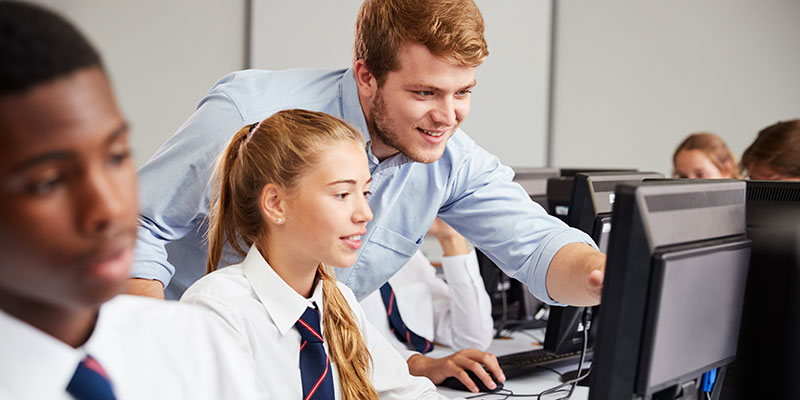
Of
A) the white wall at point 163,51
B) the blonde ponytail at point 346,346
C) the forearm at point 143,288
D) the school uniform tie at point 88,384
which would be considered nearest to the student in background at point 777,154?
the blonde ponytail at point 346,346

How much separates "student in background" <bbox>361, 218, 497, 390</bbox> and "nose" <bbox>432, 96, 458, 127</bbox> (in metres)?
0.58

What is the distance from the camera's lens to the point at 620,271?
741mm

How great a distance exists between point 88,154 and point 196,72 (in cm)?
324

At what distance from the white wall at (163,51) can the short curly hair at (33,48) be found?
3102 mm

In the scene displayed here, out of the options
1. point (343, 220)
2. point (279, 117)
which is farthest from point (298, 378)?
point (279, 117)

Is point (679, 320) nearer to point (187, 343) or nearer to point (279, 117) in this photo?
point (187, 343)

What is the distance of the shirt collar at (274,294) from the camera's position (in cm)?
110

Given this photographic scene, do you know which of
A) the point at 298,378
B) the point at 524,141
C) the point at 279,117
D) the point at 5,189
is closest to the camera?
the point at 5,189

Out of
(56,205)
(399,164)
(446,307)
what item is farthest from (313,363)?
(446,307)

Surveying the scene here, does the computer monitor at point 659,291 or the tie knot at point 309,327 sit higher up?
the computer monitor at point 659,291

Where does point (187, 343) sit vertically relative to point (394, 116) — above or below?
below

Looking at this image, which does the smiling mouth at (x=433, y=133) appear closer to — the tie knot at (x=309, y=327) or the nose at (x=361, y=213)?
the nose at (x=361, y=213)

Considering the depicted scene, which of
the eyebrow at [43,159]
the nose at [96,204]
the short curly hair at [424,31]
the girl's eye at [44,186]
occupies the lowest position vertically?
the nose at [96,204]

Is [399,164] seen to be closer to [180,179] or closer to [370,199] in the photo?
[370,199]
